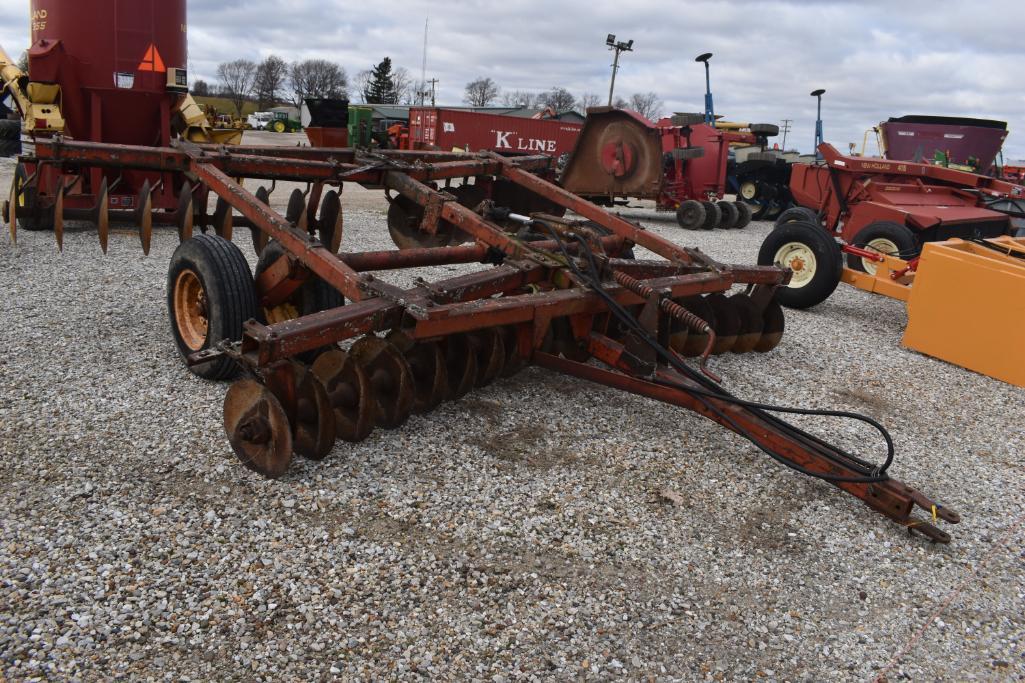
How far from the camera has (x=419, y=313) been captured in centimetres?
313

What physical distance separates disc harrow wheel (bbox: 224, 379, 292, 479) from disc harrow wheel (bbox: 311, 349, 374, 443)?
33cm

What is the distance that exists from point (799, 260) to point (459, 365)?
3.96m

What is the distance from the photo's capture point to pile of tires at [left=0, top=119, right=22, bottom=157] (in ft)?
55.1

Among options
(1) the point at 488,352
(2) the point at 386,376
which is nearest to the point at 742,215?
(1) the point at 488,352

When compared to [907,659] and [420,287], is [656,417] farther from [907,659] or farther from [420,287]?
[907,659]

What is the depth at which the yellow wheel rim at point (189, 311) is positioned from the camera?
425cm

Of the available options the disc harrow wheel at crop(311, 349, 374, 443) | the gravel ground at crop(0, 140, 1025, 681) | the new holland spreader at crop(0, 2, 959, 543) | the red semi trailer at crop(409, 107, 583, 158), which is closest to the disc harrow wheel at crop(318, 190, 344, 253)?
the new holland spreader at crop(0, 2, 959, 543)

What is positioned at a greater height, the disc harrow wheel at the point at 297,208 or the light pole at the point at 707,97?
the light pole at the point at 707,97

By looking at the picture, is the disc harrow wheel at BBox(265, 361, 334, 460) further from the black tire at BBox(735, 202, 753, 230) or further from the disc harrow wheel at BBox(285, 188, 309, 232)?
the black tire at BBox(735, 202, 753, 230)

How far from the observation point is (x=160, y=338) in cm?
481

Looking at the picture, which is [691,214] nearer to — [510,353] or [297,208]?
[297,208]

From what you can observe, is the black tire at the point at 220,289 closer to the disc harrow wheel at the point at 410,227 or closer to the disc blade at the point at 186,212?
the disc blade at the point at 186,212

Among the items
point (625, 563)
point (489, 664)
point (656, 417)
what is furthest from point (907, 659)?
point (656, 417)

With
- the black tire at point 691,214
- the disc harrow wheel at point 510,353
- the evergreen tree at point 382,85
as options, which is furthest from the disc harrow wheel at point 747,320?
the evergreen tree at point 382,85
